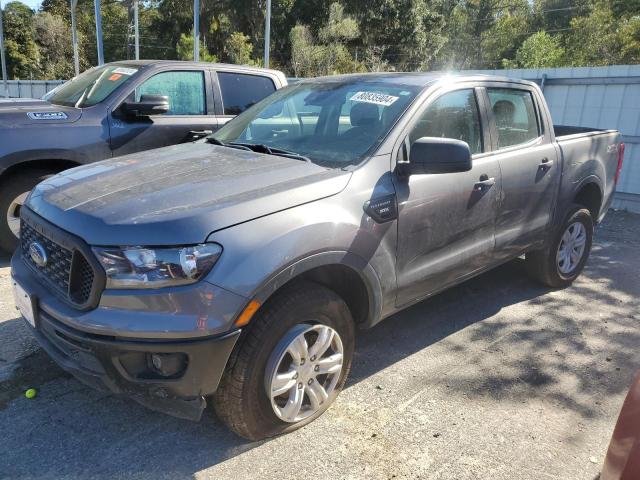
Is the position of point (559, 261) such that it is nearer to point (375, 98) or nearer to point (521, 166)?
point (521, 166)

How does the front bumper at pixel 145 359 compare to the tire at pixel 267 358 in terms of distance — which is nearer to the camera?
the front bumper at pixel 145 359

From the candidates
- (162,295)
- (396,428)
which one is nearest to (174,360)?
(162,295)

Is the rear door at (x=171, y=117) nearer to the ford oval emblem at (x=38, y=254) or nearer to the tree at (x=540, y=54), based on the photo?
the ford oval emblem at (x=38, y=254)

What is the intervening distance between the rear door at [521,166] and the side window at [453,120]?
182 millimetres

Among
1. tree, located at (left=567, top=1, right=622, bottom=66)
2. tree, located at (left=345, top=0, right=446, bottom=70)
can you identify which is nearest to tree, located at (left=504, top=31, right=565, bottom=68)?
tree, located at (left=567, top=1, right=622, bottom=66)

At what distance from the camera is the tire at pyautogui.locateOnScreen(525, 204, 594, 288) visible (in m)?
4.67

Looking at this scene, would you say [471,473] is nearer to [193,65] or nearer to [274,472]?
[274,472]

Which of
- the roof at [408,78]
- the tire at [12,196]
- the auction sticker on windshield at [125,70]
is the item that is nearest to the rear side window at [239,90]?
the auction sticker on windshield at [125,70]

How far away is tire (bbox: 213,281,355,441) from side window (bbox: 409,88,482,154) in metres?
1.19

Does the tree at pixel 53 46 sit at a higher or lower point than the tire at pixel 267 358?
higher

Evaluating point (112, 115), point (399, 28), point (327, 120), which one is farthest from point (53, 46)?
point (327, 120)

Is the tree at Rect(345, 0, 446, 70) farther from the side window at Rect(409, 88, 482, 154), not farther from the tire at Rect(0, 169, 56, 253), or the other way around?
the side window at Rect(409, 88, 482, 154)

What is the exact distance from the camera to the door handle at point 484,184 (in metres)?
3.56

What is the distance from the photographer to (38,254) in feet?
8.72
